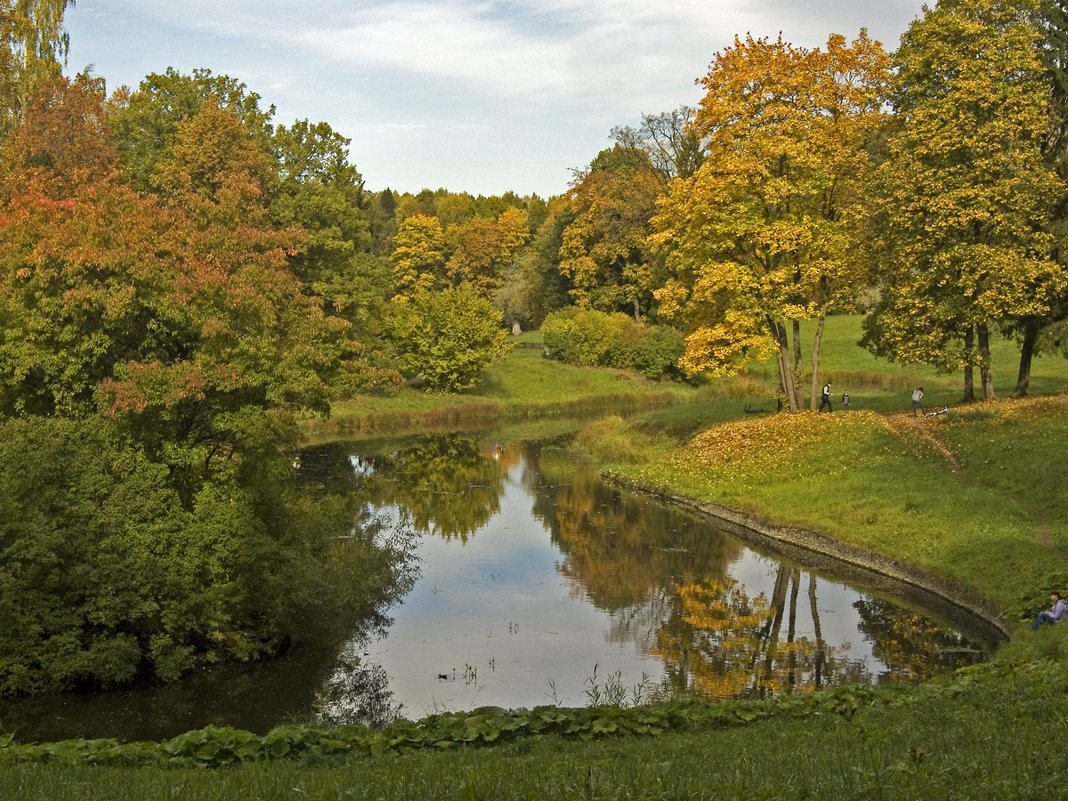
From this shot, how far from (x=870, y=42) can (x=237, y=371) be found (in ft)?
98.6

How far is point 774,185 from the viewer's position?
40.3 meters

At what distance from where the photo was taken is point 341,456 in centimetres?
5012

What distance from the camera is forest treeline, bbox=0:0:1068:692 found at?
20.6m

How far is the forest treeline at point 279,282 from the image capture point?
20641 mm

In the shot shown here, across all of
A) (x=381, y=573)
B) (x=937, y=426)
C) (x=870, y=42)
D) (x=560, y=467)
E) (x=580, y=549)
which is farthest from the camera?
(x=560, y=467)

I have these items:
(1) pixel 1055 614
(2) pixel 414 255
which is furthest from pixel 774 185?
(2) pixel 414 255

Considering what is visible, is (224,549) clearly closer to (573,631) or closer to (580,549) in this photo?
(573,631)

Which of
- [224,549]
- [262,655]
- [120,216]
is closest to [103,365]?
[120,216]

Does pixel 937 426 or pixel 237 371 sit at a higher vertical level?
pixel 237 371

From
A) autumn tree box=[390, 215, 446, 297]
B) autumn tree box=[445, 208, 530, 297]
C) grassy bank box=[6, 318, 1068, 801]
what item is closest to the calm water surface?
grassy bank box=[6, 318, 1068, 801]

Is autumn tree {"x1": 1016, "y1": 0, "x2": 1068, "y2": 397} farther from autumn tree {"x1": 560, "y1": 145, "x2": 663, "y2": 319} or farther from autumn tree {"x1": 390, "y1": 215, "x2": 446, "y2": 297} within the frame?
autumn tree {"x1": 390, "y1": 215, "x2": 446, "y2": 297}

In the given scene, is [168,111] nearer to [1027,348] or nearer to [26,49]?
[26,49]

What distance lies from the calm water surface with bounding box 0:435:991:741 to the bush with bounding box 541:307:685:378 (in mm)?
43767

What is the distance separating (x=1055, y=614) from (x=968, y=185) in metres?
21.1
